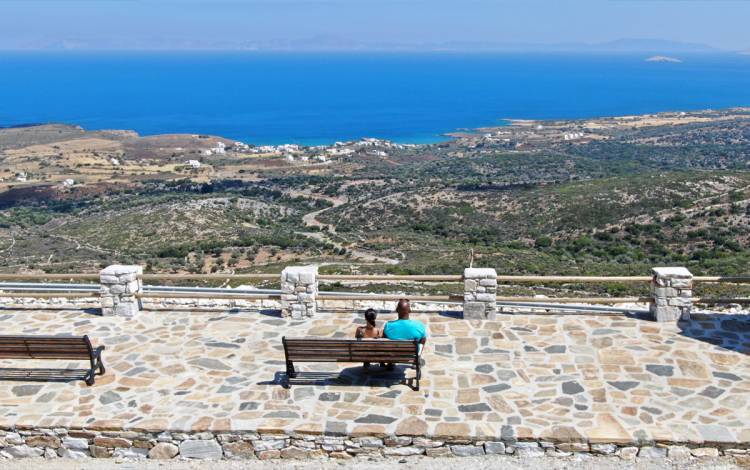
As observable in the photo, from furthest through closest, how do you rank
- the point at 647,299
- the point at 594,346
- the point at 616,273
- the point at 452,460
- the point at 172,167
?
the point at 172,167 → the point at 616,273 → the point at 647,299 → the point at 594,346 → the point at 452,460

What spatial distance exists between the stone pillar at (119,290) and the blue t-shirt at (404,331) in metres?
4.77

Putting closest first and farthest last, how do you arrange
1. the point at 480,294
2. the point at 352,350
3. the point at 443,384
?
1. the point at 352,350
2. the point at 443,384
3. the point at 480,294

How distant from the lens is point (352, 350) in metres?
7.79

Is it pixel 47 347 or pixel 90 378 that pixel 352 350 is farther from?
pixel 47 347

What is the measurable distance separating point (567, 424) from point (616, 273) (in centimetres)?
1892

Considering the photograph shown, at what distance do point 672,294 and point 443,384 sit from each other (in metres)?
4.27

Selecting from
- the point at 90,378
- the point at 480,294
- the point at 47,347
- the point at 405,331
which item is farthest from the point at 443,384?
the point at 47,347

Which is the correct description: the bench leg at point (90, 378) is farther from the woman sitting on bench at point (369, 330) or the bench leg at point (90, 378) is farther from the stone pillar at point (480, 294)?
the stone pillar at point (480, 294)

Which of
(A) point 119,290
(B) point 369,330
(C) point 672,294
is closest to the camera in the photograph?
(B) point 369,330

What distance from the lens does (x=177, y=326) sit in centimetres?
1056

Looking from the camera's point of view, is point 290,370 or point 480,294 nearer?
point 290,370

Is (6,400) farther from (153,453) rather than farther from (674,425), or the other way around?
(674,425)

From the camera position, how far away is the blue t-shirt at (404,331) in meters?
8.37

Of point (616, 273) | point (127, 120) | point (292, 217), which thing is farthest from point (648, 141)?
point (127, 120)
